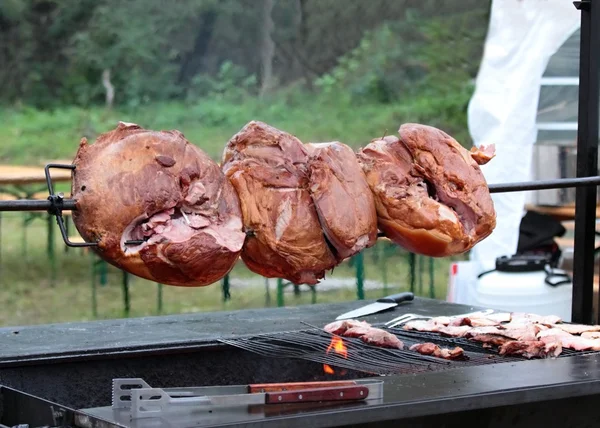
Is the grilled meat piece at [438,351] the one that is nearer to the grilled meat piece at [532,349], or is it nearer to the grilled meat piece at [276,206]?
the grilled meat piece at [532,349]

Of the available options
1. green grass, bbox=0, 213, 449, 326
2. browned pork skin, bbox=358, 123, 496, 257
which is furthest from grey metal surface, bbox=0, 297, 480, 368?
green grass, bbox=0, 213, 449, 326

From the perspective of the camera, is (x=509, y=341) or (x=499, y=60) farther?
(x=499, y=60)

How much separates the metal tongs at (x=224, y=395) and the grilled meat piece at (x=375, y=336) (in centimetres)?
64

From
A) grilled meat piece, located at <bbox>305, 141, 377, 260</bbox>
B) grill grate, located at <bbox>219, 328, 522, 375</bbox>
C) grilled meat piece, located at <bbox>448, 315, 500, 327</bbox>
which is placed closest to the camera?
grilled meat piece, located at <bbox>305, 141, 377, 260</bbox>

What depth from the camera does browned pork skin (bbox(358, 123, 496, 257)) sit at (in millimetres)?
2695

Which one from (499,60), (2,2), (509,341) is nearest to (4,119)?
(2,2)

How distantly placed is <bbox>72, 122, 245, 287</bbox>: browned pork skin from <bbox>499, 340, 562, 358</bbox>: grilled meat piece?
0.98 metres

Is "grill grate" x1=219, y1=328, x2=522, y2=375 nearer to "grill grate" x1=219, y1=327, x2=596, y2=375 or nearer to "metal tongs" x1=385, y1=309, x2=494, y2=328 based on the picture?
"grill grate" x1=219, y1=327, x2=596, y2=375

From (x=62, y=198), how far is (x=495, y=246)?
438 cm

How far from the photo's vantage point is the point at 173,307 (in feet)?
28.8

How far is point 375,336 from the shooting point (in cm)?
312

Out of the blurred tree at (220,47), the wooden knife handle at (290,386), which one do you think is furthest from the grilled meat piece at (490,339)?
the blurred tree at (220,47)

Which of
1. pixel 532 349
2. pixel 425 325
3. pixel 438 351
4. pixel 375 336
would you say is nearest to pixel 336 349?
pixel 375 336

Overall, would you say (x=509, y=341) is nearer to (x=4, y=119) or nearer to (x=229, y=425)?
(x=229, y=425)
